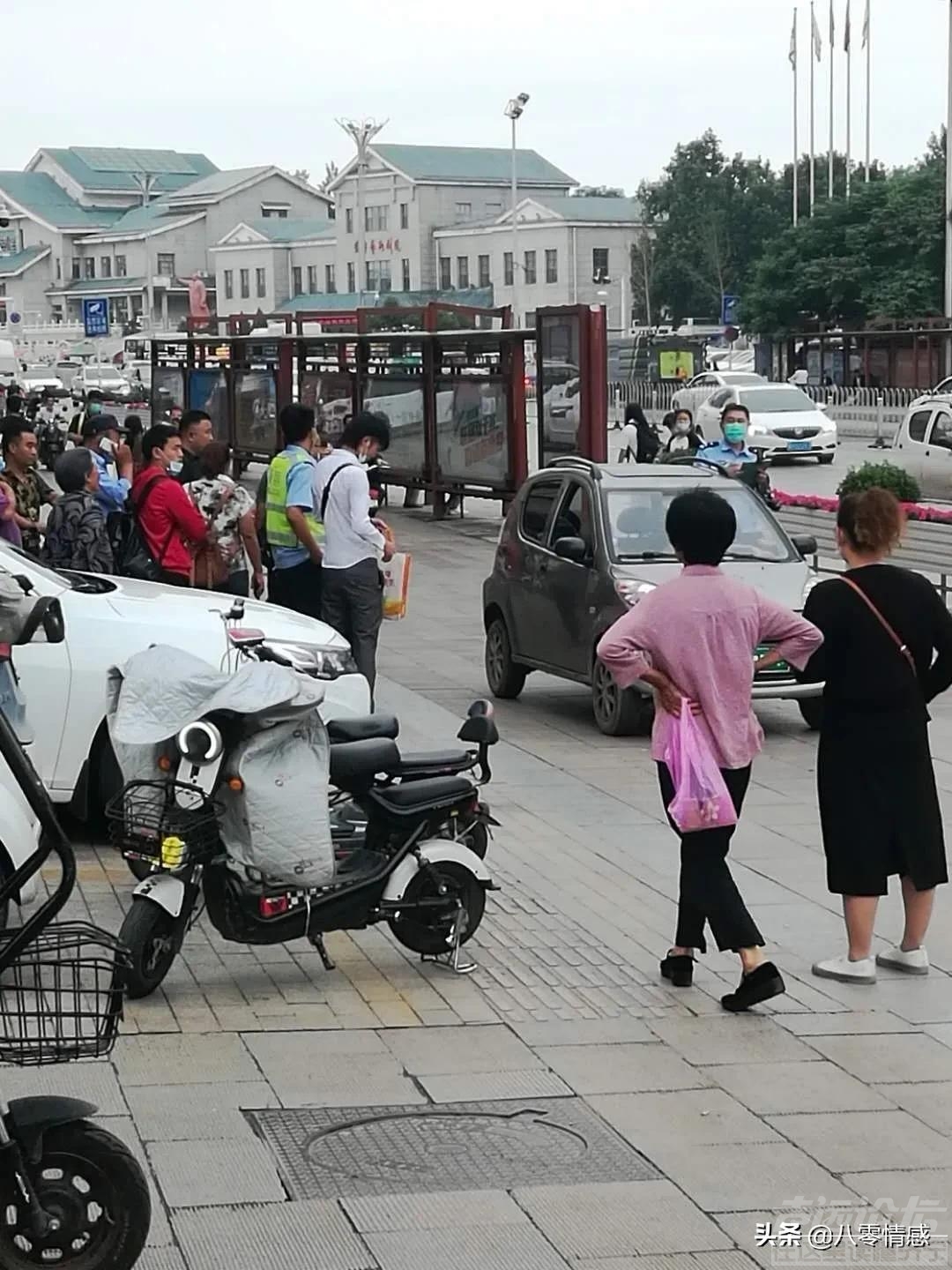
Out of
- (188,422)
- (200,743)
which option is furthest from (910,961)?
(188,422)

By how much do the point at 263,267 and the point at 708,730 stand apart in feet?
388

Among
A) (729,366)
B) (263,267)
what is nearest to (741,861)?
(729,366)

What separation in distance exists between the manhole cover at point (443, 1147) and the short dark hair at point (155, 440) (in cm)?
675

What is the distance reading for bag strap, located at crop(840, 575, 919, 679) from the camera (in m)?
6.95

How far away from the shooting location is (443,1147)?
548 cm

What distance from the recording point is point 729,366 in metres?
75.2

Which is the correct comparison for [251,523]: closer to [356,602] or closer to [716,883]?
[356,602]

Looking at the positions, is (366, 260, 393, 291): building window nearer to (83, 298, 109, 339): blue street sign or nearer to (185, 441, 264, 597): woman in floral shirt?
(83, 298, 109, 339): blue street sign

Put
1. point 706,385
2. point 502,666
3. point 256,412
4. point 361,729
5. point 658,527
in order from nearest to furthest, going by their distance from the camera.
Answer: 1. point 361,729
2. point 658,527
3. point 502,666
4. point 256,412
5. point 706,385

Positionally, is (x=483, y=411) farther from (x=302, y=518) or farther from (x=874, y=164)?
(x=874, y=164)

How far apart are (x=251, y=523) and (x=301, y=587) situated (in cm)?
67

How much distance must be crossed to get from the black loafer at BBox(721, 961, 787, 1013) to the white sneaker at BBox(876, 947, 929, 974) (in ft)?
2.44

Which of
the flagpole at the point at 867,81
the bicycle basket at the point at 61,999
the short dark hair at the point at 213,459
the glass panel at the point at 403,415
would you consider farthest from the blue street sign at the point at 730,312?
the bicycle basket at the point at 61,999

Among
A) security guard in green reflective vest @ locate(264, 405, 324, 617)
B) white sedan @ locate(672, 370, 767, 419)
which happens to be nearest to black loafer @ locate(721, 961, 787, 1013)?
security guard in green reflective vest @ locate(264, 405, 324, 617)
